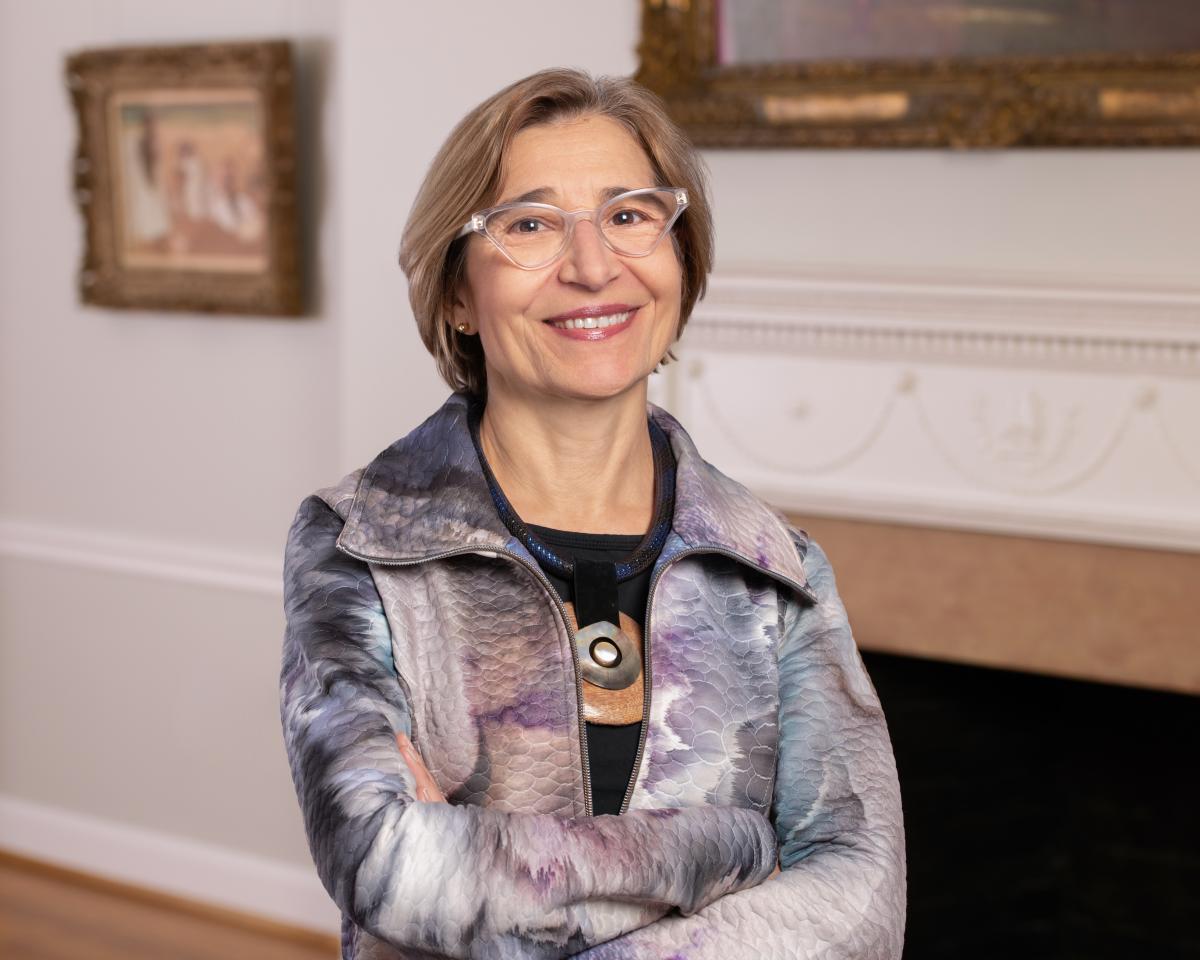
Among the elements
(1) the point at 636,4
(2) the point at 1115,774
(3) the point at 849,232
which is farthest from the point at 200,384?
(2) the point at 1115,774

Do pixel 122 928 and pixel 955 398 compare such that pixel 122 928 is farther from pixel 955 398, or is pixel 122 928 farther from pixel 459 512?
pixel 459 512

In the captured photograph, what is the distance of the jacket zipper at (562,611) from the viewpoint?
140 centimetres

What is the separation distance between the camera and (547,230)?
146cm

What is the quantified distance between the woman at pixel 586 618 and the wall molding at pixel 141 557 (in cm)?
230

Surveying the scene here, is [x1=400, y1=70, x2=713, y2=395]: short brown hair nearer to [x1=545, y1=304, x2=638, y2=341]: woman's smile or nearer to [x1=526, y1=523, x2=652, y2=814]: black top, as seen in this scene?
[x1=545, y1=304, x2=638, y2=341]: woman's smile

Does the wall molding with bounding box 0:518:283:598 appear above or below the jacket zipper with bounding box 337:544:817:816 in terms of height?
below

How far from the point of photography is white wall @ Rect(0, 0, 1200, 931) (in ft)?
9.91

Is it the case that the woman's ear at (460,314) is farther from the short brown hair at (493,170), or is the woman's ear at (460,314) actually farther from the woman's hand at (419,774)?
the woman's hand at (419,774)

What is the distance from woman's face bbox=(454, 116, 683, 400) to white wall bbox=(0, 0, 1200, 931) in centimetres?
142

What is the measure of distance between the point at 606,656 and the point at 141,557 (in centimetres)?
284

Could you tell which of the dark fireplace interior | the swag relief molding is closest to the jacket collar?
the swag relief molding

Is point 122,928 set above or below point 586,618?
below

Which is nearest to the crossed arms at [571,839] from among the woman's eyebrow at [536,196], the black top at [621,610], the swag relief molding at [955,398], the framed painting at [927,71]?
the black top at [621,610]

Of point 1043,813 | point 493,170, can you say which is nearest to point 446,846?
point 493,170
